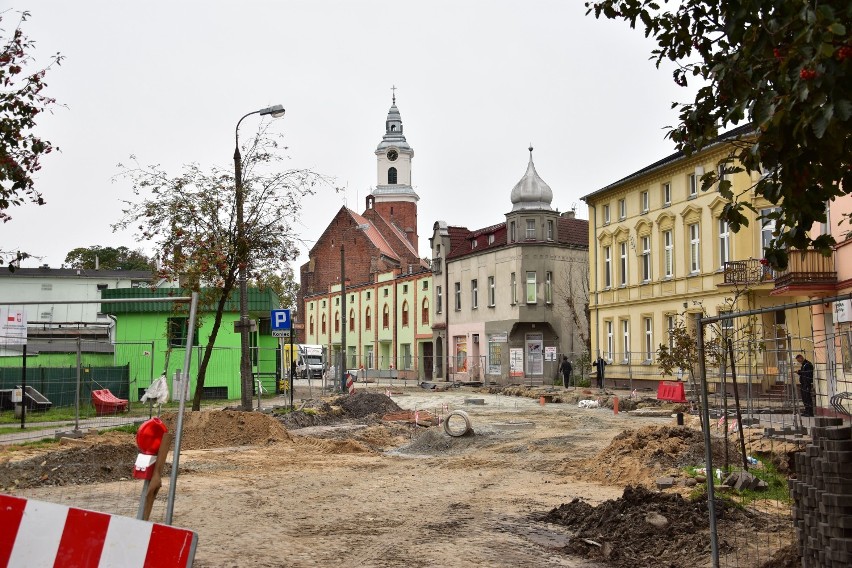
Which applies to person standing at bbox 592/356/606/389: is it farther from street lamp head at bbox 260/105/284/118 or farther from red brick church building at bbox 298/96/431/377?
street lamp head at bbox 260/105/284/118

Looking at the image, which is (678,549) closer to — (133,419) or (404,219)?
(133,419)

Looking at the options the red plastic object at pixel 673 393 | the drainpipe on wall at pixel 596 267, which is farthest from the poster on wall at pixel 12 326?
the drainpipe on wall at pixel 596 267

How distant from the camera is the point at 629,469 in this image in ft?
53.0

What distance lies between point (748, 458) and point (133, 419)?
48.7ft

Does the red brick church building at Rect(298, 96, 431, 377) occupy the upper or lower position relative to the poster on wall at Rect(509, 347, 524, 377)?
upper

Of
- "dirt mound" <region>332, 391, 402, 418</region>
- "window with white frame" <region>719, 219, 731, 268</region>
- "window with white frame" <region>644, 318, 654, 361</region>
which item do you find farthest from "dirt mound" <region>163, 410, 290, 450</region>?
"window with white frame" <region>644, 318, 654, 361</region>

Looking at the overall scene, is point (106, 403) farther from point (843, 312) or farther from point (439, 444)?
point (843, 312)

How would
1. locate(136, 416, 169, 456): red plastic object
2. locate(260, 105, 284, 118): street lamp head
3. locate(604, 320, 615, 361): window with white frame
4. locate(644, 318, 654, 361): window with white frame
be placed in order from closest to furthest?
1. locate(136, 416, 169, 456): red plastic object
2. locate(260, 105, 284, 118): street lamp head
3. locate(644, 318, 654, 361): window with white frame
4. locate(604, 320, 615, 361): window with white frame

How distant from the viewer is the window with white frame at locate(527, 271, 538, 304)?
5825 centimetres

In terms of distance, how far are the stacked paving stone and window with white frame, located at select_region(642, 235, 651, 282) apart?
38.7 metres

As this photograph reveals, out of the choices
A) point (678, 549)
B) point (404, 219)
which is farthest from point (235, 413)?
point (404, 219)

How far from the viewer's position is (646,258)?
4559cm

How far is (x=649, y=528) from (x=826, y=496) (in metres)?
3.70

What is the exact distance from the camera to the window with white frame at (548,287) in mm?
58219
